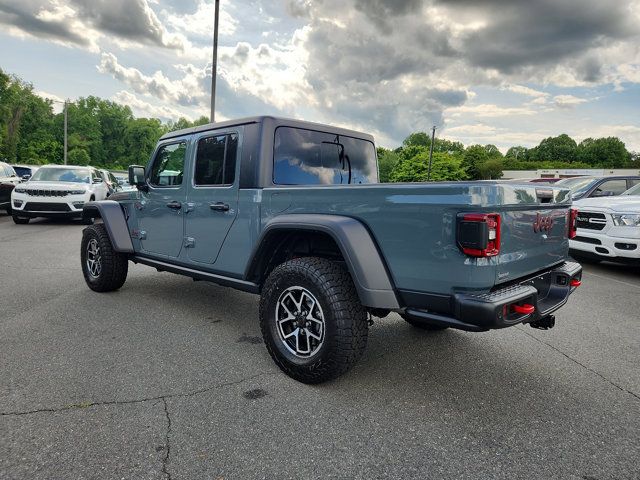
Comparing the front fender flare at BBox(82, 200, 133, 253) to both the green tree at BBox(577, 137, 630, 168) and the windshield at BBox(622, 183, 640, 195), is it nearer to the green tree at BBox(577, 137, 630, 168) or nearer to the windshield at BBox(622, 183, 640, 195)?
the windshield at BBox(622, 183, 640, 195)

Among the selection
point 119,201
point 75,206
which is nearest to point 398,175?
point 75,206

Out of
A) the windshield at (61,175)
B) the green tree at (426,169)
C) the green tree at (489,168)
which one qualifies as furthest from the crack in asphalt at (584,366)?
the green tree at (489,168)

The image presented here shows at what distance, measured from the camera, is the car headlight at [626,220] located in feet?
23.1

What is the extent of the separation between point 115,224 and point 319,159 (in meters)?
2.66

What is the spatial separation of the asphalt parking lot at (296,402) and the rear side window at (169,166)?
4.54 ft

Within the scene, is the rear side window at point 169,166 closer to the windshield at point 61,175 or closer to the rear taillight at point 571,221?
the rear taillight at point 571,221

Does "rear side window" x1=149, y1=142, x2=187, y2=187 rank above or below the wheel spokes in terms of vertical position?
above

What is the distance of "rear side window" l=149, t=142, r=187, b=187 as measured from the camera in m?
4.47

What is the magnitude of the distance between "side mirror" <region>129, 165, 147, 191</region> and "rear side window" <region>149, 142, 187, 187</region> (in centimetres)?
9

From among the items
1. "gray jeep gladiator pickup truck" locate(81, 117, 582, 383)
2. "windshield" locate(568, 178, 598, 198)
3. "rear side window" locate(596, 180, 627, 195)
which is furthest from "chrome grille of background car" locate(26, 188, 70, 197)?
"rear side window" locate(596, 180, 627, 195)

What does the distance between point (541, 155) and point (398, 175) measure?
74361 millimetres

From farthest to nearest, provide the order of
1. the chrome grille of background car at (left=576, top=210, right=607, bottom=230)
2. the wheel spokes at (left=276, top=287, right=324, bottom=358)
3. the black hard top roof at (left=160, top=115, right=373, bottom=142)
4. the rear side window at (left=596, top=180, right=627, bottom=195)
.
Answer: the rear side window at (left=596, top=180, right=627, bottom=195), the chrome grille of background car at (left=576, top=210, right=607, bottom=230), the black hard top roof at (left=160, top=115, right=373, bottom=142), the wheel spokes at (left=276, top=287, right=324, bottom=358)

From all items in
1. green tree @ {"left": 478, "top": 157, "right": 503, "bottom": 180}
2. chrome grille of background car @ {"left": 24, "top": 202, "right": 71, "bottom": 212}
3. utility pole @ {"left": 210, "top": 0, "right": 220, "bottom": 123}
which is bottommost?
chrome grille of background car @ {"left": 24, "top": 202, "right": 71, "bottom": 212}

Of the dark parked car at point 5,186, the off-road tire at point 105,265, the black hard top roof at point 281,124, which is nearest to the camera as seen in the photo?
the black hard top roof at point 281,124
